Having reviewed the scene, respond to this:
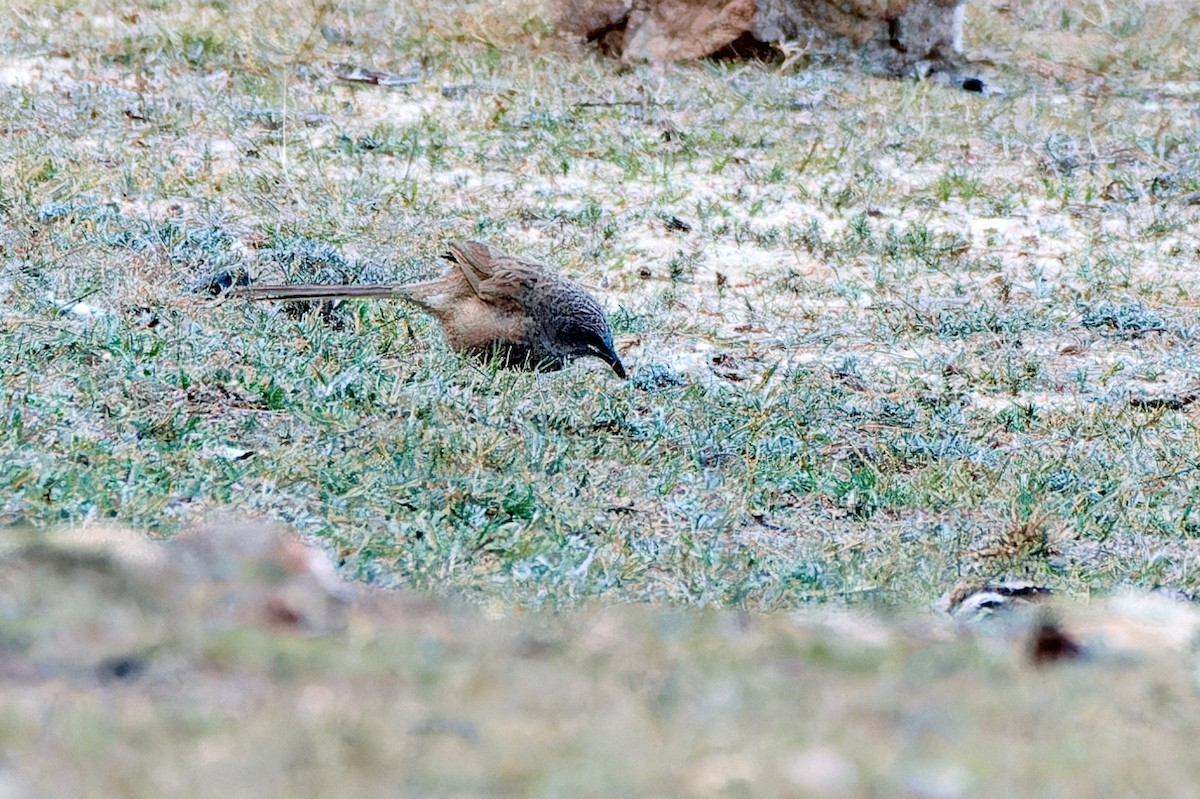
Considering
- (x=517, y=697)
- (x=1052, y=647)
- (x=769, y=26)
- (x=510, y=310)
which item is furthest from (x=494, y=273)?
(x=769, y=26)

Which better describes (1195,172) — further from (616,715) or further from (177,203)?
(616,715)

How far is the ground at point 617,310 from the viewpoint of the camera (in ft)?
14.3

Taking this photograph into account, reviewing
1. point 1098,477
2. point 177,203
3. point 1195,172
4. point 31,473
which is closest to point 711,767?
point 31,473

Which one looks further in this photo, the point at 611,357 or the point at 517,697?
the point at 611,357

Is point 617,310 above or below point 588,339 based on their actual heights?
below

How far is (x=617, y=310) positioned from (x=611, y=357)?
915 millimetres

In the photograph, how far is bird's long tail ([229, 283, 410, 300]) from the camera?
5836mm

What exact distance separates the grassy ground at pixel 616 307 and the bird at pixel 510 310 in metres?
0.11

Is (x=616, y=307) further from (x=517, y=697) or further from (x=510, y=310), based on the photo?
(x=517, y=697)

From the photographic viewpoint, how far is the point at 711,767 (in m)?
2.35

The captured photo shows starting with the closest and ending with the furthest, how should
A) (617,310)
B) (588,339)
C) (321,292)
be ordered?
(588,339)
(321,292)
(617,310)

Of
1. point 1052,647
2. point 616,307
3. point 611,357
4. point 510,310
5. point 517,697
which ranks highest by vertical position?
point 517,697

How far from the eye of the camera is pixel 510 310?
569 centimetres

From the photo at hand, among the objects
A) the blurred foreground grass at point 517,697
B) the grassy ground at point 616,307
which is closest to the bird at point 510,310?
the grassy ground at point 616,307
